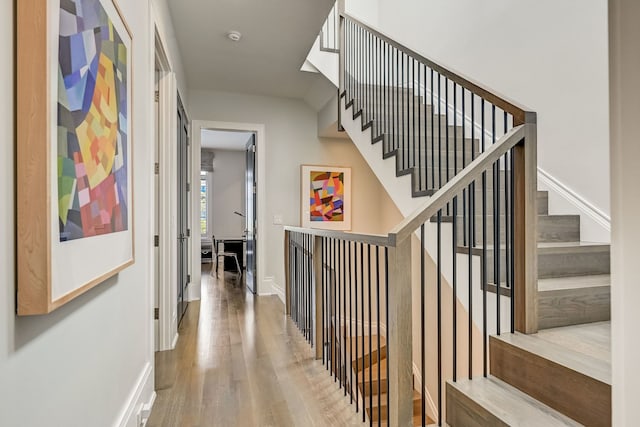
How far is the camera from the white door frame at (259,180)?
4.57m

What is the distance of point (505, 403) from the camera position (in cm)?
146

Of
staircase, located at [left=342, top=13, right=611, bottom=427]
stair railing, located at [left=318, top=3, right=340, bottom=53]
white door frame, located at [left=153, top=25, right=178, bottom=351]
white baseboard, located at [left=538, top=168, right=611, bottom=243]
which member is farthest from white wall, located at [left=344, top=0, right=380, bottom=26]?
staircase, located at [left=342, top=13, right=611, bottom=427]

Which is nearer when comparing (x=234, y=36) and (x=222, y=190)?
(x=234, y=36)

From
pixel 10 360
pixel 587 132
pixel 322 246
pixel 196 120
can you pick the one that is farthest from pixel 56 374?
pixel 196 120

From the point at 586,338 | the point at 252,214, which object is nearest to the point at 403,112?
the point at 586,338

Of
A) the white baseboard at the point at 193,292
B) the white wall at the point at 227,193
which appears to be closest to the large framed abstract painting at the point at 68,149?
the white baseboard at the point at 193,292

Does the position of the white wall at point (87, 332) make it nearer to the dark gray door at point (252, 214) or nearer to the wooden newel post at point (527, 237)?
the wooden newel post at point (527, 237)

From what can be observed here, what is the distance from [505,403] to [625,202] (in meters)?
1.17

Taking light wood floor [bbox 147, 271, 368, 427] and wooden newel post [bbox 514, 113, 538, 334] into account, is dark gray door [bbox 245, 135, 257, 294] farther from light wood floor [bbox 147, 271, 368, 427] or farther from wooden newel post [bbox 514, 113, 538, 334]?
wooden newel post [bbox 514, 113, 538, 334]

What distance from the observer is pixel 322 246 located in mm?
2723

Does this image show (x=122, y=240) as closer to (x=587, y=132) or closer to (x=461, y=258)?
(x=461, y=258)

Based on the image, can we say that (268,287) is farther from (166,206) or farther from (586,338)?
(586,338)

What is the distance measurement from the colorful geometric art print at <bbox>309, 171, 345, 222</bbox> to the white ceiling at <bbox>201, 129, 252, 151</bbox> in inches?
97.1

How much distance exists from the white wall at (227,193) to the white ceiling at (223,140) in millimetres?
312
